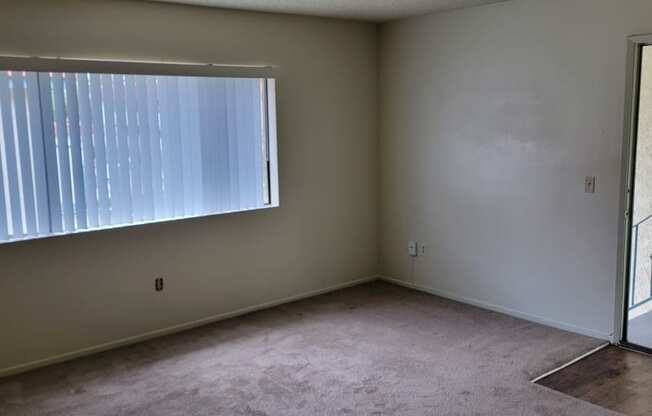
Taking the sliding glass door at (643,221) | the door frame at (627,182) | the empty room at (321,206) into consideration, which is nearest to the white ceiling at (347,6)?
the empty room at (321,206)

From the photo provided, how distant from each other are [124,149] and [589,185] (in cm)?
327

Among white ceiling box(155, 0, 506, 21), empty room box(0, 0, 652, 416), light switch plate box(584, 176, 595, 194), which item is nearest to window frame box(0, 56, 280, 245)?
empty room box(0, 0, 652, 416)

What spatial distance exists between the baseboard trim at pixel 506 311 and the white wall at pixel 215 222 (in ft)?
1.53

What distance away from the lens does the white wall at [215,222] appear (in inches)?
156

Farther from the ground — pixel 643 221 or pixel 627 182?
pixel 627 182

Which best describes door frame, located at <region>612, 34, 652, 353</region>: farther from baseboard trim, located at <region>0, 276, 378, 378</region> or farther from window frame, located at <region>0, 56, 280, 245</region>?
window frame, located at <region>0, 56, 280, 245</region>

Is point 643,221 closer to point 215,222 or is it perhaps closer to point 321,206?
point 321,206

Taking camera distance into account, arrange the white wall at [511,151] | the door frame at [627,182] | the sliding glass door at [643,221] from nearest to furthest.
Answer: the door frame at [627,182] < the white wall at [511,151] < the sliding glass door at [643,221]

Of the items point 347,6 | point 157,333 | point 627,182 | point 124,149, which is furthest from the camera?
point 347,6

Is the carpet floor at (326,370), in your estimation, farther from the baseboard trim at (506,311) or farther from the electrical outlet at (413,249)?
the electrical outlet at (413,249)

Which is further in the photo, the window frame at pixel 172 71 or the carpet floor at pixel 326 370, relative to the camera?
the window frame at pixel 172 71

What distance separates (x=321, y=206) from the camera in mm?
5516

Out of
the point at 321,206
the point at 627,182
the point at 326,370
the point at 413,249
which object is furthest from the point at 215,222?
the point at 627,182

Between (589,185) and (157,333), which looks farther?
(157,333)
